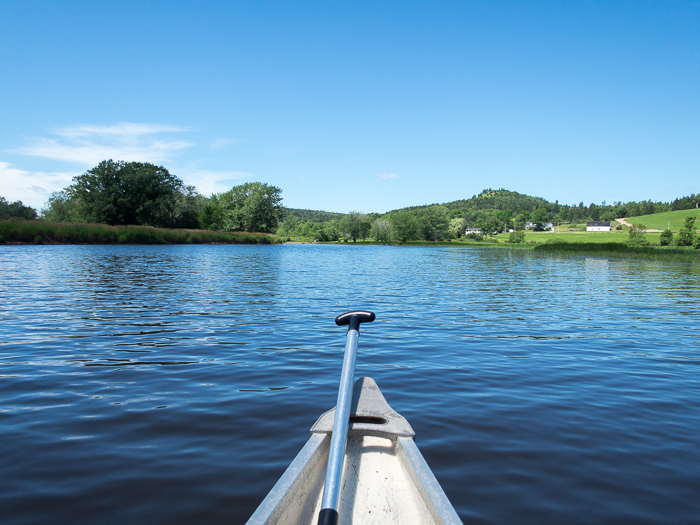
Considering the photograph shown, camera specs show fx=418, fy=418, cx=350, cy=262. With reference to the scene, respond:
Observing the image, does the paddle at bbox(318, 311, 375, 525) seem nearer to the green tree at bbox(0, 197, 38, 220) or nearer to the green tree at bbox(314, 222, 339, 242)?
the green tree at bbox(0, 197, 38, 220)

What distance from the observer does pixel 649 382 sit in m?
6.99

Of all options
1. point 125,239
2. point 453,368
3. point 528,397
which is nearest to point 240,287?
point 453,368

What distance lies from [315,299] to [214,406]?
10.4 m

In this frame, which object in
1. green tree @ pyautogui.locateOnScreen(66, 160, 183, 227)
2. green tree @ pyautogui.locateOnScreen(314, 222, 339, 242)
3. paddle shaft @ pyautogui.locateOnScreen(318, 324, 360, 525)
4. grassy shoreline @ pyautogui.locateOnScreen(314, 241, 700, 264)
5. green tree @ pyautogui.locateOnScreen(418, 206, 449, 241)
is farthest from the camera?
green tree @ pyautogui.locateOnScreen(314, 222, 339, 242)

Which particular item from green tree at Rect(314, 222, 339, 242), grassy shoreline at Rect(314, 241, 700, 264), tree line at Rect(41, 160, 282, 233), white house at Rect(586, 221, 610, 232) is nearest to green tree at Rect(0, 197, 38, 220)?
tree line at Rect(41, 160, 282, 233)

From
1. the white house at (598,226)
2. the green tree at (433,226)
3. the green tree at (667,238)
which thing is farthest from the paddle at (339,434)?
the white house at (598,226)

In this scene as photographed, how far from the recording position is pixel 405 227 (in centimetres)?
14950

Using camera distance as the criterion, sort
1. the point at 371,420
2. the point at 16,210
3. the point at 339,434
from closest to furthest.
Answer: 1. the point at 339,434
2. the point at 371,420
3. the point at 16,210

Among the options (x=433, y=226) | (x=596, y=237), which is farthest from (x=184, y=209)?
(x=433, y=226)

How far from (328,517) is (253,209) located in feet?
331

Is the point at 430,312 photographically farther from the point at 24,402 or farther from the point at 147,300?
the point at 24,402

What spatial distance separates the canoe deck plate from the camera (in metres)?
3.67

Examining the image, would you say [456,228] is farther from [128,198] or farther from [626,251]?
[128,198]

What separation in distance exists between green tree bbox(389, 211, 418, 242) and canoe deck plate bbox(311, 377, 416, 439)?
146202 mm
